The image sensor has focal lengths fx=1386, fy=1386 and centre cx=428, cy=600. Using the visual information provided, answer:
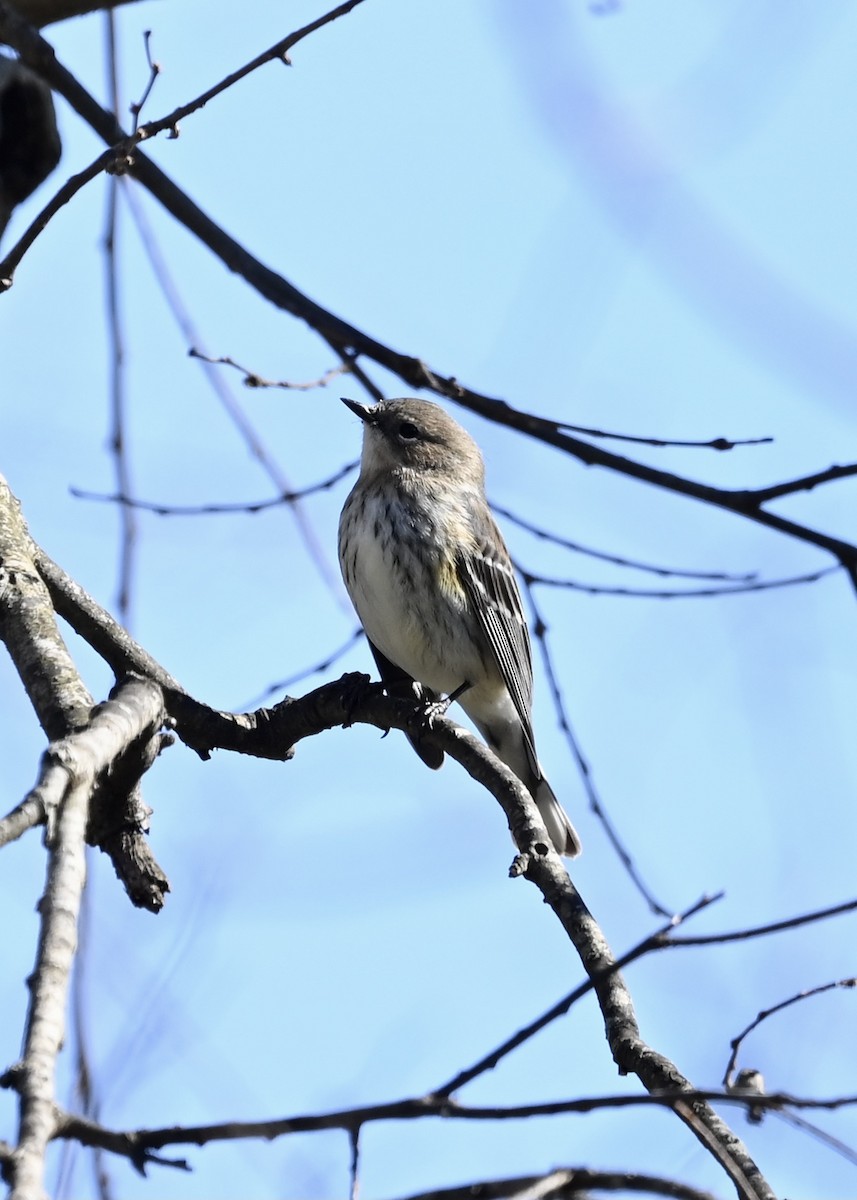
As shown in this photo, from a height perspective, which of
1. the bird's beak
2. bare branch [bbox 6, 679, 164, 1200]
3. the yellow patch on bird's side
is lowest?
bare branch [bbox 6, 679, 164, 1200]

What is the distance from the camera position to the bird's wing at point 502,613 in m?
6.54

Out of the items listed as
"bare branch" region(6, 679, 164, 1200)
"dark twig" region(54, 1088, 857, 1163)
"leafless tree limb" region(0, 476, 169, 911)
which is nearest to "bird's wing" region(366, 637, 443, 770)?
"leafless tree limb" region(0, 476, 169, 911)

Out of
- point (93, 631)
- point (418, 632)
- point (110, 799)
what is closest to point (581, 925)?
point (110, 799)

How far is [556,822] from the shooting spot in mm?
6680

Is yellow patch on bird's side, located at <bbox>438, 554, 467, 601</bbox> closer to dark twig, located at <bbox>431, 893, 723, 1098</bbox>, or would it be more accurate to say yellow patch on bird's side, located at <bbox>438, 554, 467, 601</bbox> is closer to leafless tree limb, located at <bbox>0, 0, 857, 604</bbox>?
leafless tree limb, located at <bbox>0, 0, 857, 604</bbox>

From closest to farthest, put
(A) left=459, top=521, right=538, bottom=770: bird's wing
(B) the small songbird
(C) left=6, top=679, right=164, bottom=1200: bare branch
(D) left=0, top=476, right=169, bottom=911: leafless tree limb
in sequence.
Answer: (C) left=6, top=679, right=164, bottom=1200: bare branch
(D) left=0, top=476, right=169, bottom=911: leafless tree limb
(B) the small songbird
(A) left=459, top=521, right=538, bottom=770: bird's wing

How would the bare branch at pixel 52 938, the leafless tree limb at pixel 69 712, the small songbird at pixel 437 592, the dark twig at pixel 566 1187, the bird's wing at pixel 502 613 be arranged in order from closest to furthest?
1. the dark twig at pixel 566 1187
2. the bare branch at pixel 52 938
3. the leafless tree limb at pixel 69 712
4. the small songbird at pixel 437 592
5. the bird's wing at pixel 502 613

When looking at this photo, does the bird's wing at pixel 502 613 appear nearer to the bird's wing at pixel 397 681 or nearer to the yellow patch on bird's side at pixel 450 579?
the yellow patch on bird's side at pixel 450 579

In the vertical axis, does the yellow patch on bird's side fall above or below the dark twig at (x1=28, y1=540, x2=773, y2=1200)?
above

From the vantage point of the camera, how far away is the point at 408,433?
23.8ft

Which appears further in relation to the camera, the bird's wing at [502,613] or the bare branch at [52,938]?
the bird's wing at [502,613]

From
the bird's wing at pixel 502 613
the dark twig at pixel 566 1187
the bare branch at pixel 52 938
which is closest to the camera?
the dark twig at pixel 566 1187

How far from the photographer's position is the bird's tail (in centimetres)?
666

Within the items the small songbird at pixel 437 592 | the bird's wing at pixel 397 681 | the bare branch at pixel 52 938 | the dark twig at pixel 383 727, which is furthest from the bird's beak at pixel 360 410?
the bare branch at pixel 52 938
